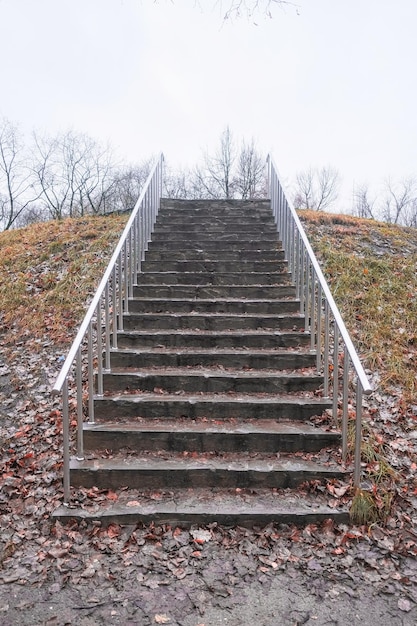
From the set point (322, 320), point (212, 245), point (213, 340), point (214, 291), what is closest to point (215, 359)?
point (213, 340)

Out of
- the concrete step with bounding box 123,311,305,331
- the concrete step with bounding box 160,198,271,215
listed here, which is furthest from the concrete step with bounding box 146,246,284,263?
the concrete step with bounding box 160,198,271,215

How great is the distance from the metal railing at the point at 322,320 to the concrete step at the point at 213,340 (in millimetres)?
253

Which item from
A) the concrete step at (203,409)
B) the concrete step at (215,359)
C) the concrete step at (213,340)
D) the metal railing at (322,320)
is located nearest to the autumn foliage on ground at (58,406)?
the metal railing at (322,320)

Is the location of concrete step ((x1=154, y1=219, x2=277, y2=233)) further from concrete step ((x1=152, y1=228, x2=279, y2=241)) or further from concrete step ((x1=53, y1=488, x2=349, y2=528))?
concrete step ((x1=53, y1=488, x2=349, y2=528))

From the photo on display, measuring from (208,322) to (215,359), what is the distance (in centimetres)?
66

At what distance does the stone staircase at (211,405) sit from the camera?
110 inches

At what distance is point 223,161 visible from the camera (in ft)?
89.8

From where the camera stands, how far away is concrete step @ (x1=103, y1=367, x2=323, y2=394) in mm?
3729

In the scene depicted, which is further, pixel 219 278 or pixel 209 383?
pixel 219 278

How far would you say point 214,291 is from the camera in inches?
203

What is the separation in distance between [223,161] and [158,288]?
24.5m

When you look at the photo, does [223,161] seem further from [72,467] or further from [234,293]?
[72,467]

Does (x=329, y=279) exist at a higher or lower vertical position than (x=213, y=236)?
lower

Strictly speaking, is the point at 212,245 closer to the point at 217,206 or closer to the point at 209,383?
the point at 217,206
